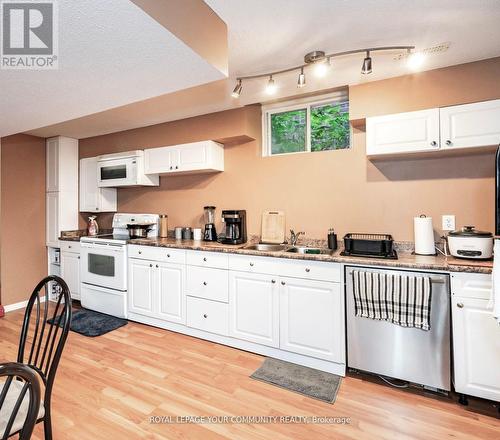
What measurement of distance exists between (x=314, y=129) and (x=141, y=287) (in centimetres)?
259

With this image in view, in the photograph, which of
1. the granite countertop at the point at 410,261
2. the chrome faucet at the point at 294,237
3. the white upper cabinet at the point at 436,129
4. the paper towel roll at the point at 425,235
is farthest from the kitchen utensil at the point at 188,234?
the paper towel roll at the point at 425,235

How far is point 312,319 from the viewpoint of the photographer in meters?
2.29

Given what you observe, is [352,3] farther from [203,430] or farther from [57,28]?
[203,430]

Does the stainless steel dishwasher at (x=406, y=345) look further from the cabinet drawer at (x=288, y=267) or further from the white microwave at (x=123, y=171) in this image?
the white microwave at (x=123, y=171)

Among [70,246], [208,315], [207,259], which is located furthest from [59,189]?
[208,315]

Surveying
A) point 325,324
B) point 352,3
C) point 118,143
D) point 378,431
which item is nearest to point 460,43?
point 352,3

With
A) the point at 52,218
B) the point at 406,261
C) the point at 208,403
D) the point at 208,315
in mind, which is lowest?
the point at 208,403

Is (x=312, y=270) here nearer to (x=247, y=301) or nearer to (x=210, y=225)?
(x=247, y=301)

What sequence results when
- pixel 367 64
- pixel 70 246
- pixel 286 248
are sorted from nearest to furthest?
1. pixel 367 64
2. pixel 286 248
3. pixel 70 246

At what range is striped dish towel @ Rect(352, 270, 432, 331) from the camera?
1.92m

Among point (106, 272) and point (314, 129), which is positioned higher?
point (314, 129)

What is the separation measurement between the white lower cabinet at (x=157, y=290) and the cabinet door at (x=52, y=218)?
166cm

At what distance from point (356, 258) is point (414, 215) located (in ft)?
2.59

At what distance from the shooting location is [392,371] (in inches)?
80.7
